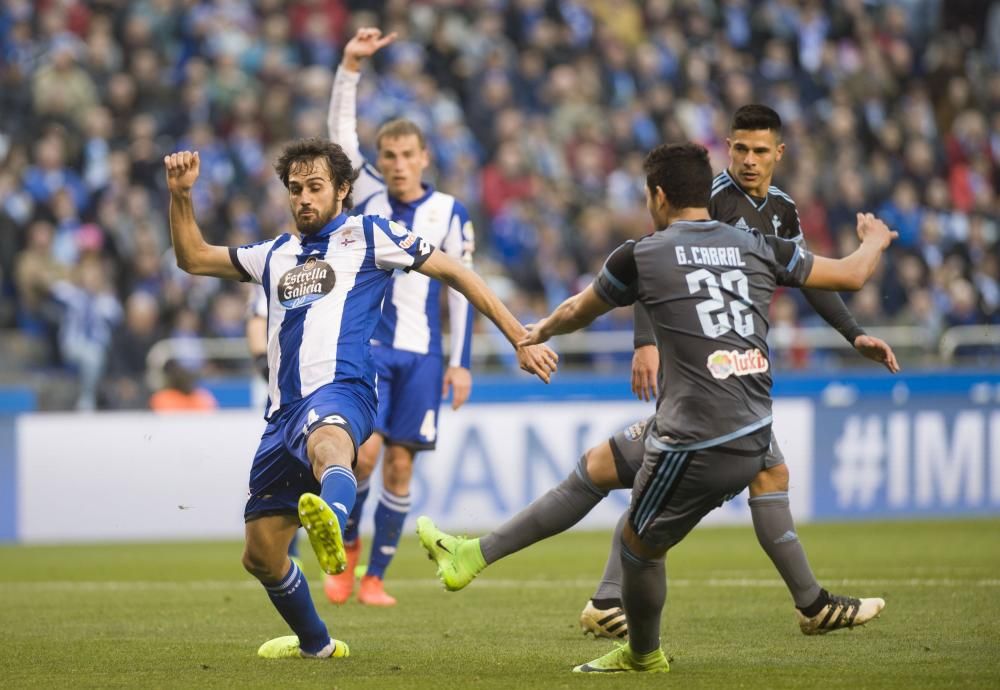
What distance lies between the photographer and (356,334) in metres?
6.71

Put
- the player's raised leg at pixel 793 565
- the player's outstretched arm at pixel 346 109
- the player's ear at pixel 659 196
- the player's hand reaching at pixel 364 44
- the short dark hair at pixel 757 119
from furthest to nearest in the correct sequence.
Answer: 1. the player's outstretched arm at pixel 346 109
2. the player's hand reaching at pixel 364 44
3. the short dark hair at pixel 757 119
4. the player's raised leg at pixel 793 565
5. the player's ear at pixel 659 196

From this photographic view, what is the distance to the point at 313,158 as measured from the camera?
22.3ft

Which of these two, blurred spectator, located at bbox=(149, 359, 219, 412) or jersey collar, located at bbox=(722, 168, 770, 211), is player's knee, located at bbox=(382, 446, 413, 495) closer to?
jersey collar, located at bbox=(722, 168, 770, 211)

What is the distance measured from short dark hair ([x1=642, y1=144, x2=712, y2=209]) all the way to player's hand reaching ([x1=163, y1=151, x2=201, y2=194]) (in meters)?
1.91

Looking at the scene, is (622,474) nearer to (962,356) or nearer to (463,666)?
(463,666)

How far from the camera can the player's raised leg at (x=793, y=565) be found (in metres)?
7.23

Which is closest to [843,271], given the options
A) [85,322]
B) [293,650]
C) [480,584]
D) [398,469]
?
[293,650]

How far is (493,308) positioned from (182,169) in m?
1.41

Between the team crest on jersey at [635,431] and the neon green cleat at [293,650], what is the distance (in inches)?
60.7

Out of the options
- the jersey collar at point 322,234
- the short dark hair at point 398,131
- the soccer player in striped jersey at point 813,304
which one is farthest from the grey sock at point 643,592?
the short dark hair at point 398,131

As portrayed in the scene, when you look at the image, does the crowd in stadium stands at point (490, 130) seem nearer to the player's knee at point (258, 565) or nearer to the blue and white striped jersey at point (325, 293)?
the blue and white striped jersey at point (325, 293)

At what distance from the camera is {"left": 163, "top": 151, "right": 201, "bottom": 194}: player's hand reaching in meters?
6.55

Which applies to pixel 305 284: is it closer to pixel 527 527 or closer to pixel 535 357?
pixel 535 357

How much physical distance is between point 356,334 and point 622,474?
1321 mm
